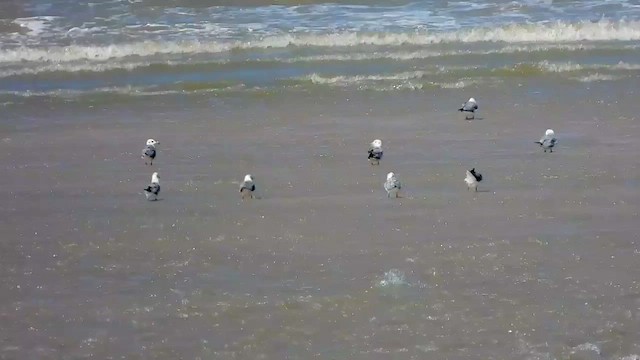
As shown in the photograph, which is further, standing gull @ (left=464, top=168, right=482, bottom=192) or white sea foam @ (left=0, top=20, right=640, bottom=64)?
white sea foam @ (left=0, top=20, right=640, bottom=64)

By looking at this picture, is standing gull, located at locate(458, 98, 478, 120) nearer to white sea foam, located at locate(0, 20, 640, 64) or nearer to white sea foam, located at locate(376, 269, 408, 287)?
white sea foam, located at locate(376, 269, 408, 287)

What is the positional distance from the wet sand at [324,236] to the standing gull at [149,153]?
10 cm

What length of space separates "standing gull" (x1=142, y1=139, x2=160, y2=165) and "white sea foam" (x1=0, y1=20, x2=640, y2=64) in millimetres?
7902

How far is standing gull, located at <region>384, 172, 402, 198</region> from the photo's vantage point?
32.7ft

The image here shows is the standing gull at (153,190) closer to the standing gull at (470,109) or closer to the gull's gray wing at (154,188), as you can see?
the gull's gray wing at (154,188)

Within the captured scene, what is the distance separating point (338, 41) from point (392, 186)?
10464mm

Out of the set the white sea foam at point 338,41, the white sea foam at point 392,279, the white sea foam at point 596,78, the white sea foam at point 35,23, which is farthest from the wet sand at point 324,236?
the white sea foam at point 35,23

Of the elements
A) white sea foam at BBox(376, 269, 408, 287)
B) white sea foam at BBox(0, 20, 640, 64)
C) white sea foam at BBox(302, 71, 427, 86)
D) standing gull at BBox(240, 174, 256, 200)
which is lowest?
white sea foam at BBox(376, 269, 408, 287)

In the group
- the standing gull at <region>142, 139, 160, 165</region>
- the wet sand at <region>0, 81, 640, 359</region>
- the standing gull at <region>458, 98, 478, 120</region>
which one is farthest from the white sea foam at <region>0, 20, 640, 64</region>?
the standing gull at <region>142, 139, 160, 165</region>

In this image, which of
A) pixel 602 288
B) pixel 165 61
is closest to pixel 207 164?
pixel 602 288

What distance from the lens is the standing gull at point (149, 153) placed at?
37.8 ft

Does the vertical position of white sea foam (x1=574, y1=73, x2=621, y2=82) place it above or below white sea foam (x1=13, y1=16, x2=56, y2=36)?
below

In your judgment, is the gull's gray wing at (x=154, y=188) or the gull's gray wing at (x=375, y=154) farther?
the gull's gray wing at (x=375, y=154)

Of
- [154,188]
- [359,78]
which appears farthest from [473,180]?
[359,78]
